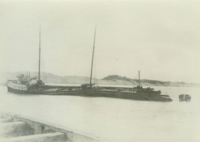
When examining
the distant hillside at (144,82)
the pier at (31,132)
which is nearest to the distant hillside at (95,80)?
the distant hillside at (144,82)

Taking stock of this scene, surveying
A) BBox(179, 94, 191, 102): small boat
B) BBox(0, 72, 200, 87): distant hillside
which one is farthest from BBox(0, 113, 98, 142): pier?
BBox(179, 94, 191, 102): small boat

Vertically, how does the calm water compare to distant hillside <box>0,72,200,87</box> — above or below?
below

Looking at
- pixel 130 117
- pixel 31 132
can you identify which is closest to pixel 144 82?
pixel 130 117

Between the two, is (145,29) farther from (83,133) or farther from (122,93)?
(83,133)

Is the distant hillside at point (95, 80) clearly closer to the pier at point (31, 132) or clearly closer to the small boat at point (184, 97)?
the small boat at point (184, 97)

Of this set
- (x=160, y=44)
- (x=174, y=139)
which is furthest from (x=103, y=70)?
(x=174, y=139)

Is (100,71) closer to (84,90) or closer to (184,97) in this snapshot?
(84,90)

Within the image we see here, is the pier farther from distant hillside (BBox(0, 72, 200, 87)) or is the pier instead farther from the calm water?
distant hillside (BBox(0, 72, 200, 87))
